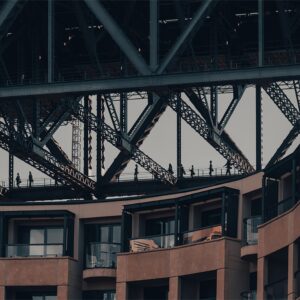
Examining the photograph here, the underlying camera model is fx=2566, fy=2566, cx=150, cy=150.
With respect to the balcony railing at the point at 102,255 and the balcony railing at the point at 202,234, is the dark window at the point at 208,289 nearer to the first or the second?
the balcony railing at the point at 202,234

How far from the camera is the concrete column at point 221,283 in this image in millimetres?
97188

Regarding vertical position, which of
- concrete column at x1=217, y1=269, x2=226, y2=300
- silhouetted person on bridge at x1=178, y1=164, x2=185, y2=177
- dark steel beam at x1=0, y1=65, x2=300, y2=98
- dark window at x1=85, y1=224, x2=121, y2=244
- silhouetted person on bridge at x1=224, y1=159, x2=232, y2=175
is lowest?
concrete column at x1=217, y1=269, x2=226, y2=300

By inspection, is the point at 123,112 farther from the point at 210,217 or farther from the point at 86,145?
the point at 210,217

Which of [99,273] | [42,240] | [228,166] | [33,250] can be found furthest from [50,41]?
[228,166]

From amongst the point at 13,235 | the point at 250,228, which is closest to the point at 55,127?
the point at 13,235

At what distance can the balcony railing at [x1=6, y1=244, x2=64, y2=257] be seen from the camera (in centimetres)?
10631

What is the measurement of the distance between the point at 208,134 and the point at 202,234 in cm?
1578

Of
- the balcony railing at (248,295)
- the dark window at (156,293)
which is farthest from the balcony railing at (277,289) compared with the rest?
the dark window at (156,293)

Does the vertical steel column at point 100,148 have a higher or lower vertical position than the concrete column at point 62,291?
higher

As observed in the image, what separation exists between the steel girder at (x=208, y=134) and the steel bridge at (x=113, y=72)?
1.8 inches

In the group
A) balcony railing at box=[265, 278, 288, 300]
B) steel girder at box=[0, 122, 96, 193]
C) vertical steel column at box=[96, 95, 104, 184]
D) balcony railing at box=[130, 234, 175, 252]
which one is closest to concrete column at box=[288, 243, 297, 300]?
balcony railing at box=[265, 278, 288, 300]

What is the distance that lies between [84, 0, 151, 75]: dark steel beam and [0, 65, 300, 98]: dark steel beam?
1.86 ft

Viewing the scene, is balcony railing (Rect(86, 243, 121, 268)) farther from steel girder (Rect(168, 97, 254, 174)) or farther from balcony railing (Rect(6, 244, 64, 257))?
steel girder (Rect(168, 97, 254, 174))

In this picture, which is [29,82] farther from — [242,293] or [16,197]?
[242,293]
